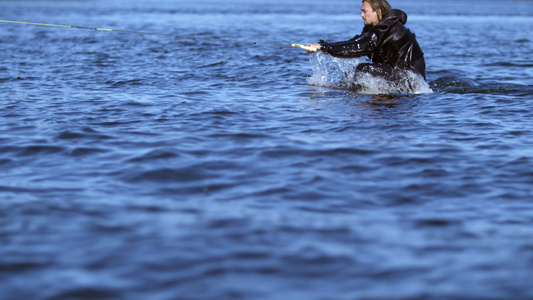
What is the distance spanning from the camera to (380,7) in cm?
1123

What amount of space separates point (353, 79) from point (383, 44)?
990mm

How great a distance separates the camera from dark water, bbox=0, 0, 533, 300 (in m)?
4.31

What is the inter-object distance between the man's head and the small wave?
100 cm

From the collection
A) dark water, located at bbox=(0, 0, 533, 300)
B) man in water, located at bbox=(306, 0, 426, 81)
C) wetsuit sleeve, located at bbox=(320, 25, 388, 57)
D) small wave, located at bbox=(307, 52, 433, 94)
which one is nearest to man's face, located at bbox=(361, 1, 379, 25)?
man in water, located at bbox=(306, 0, 426, 81)

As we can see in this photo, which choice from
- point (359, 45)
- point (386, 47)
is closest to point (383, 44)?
point (386, 47)

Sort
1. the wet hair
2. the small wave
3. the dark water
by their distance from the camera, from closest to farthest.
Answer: the dark water < the wet hair < the small wave

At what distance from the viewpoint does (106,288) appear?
4.14 metres

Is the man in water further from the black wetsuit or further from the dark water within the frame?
the dark water

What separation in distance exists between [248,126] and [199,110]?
144cm

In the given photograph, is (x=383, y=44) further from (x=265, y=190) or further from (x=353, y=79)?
(x=265, y=190)

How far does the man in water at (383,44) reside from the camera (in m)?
11.2

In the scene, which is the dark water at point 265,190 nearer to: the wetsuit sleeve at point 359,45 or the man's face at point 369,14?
the wetsuit sleeve at point 359,45

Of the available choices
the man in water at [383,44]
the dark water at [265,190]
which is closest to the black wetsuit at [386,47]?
the man in water at [383,44]

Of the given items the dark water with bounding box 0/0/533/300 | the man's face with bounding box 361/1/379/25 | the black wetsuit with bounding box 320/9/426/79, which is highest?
the man's face with bounding box 361/1/379/25
